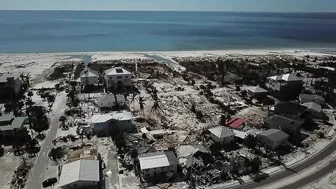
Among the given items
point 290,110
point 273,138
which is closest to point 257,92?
point 290,110

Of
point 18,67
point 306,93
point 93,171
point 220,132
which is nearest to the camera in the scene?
point 93,171

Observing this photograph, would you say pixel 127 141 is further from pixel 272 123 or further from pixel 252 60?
pixel 252 60

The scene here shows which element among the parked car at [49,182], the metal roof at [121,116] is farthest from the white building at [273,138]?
the parked car at [49,182]

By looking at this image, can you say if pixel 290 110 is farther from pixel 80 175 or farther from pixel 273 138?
pixel 80 175

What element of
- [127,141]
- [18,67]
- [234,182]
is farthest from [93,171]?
[18,67]

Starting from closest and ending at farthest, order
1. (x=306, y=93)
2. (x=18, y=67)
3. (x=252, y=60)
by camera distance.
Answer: (x=306, y=93) → (x=18, y=67) → (x=252, y=60)

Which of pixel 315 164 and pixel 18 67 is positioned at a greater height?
pixel 18 67

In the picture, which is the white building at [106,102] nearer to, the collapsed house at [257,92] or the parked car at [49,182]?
the parked car at [49,182]
